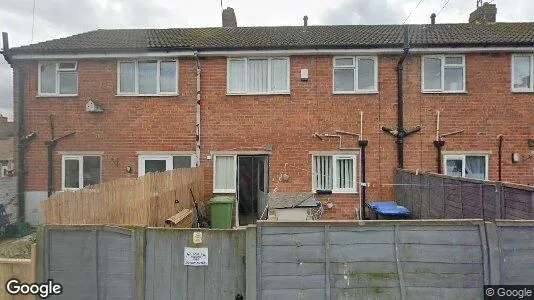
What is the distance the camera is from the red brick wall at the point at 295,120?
1014 centimetres

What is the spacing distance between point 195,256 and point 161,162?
23.5 feet

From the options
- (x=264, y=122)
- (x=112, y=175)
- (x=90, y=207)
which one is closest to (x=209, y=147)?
(x=264, y=122)

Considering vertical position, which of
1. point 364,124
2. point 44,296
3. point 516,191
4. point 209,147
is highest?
point 364,124

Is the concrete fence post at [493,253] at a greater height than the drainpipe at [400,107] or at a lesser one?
lesser

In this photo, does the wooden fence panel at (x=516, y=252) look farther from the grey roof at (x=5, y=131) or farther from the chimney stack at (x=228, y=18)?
the grey roof at (x=5, y=131)

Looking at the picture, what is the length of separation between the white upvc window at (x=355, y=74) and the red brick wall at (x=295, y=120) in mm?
229

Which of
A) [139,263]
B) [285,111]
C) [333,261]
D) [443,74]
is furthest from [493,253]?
[443,74]

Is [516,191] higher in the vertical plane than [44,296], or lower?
higher

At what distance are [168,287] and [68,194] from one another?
198 cm

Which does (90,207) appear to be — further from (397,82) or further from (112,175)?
(397,82)

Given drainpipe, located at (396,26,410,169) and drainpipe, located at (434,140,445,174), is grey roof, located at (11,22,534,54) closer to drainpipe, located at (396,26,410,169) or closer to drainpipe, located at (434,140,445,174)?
drainpipe, located at (396,26,410,169)

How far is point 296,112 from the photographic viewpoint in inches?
408

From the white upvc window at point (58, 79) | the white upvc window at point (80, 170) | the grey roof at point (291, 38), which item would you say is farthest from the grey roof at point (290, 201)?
the white upvc window at point (58, 79)

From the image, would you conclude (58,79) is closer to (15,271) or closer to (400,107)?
(15,271)
